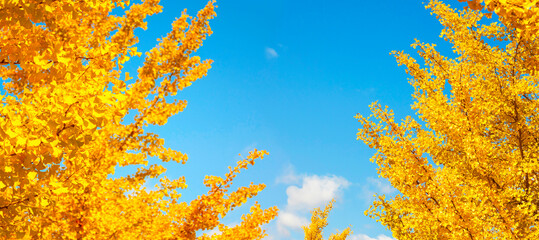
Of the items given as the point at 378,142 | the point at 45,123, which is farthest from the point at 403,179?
the point at 45,123

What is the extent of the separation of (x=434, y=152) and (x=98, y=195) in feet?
17.9

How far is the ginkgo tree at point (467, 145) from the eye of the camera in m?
4.84

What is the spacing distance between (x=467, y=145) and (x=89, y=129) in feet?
17.0

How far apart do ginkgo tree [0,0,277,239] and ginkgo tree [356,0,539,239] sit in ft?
8.29

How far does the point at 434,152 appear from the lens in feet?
19.6

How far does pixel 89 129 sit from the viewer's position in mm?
1961

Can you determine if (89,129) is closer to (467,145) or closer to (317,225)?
(467,145)

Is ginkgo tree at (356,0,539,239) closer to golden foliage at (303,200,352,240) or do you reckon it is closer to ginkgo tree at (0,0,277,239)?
ginkgo tree at (0,0,277,239)

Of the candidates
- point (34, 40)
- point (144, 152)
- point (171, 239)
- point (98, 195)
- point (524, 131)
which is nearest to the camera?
point (34, 40)

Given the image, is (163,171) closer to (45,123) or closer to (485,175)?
(45,123)

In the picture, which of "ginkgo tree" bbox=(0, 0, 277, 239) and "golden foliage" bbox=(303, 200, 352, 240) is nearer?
"ginkgo tree" bbox=(0, 0, 277, 239)


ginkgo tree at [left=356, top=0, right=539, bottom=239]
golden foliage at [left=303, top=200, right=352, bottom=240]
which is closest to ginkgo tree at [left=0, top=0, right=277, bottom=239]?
ginkgo tree at [left=356, top=0, right=539, bottom=239]

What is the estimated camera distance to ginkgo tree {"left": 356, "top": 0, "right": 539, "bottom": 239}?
4844 millimetres

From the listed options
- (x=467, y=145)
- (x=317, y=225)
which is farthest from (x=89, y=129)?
(x=317, y=225)
